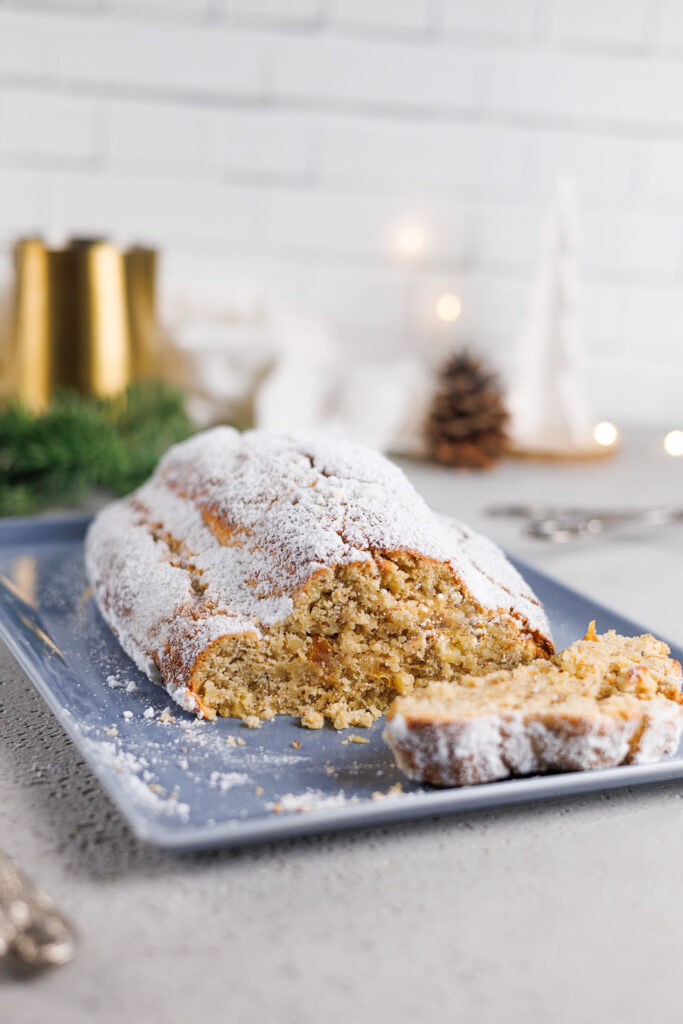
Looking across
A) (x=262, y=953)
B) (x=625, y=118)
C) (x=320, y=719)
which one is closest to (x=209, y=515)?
(x=320, y=719)

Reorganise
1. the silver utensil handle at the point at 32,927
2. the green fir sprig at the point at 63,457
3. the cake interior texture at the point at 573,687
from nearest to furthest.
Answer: the silver utensil handle at the point at 32,927
the cake interior texture at the point at 573,687
the green fir sprig at the point at 63,457

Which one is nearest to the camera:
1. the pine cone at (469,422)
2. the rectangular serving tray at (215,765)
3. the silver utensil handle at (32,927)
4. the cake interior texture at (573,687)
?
the silver utensil handle at (32,927)

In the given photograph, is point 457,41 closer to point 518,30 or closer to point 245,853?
point 518,30

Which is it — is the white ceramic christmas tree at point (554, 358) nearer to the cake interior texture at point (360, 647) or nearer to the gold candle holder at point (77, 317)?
the gold candle holder at point (77, 317)

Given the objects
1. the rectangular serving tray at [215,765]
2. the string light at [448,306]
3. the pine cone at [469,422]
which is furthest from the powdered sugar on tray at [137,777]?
the string light at [448,306]

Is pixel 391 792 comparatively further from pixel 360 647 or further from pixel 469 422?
pixel 469 422

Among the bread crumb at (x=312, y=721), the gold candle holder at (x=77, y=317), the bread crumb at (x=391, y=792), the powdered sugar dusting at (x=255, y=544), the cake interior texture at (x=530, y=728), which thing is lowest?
the bread crumb at (x=312, y=721)

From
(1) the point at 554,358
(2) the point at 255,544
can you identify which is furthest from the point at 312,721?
(1) the point at 554,358
